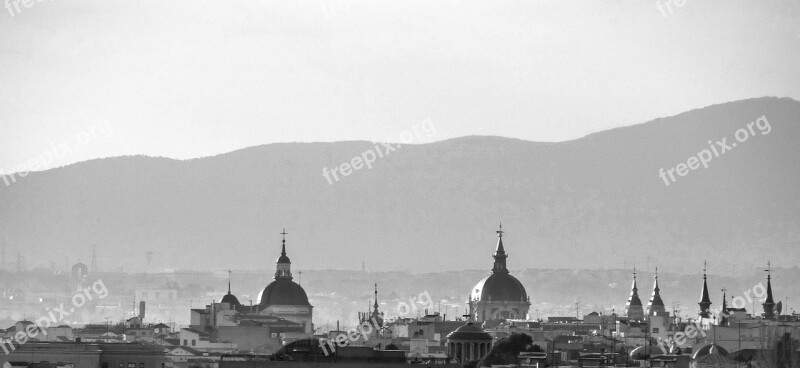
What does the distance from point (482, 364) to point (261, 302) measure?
80.6m

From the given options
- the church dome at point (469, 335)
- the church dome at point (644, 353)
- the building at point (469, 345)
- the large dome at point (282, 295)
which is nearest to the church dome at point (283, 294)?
the large dome at point (282, 295)

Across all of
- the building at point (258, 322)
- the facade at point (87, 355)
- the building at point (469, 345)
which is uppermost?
the building at point (258, 322)

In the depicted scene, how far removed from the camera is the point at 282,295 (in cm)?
17925

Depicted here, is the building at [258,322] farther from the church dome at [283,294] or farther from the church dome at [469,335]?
the church dome at [469,335]

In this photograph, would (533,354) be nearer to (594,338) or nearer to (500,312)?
(594,338)

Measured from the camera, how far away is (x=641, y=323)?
16788 cm

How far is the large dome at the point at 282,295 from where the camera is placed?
178375mm

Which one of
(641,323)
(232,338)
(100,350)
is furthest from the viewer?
(641,323)

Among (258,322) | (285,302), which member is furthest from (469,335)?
(285,302)

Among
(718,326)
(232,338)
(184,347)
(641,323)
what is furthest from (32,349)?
(641,323)

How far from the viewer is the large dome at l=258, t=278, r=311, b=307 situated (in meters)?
178

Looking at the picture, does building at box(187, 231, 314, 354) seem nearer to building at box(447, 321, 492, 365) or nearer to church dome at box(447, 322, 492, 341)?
church dome at box(447, 322, 492, 341)

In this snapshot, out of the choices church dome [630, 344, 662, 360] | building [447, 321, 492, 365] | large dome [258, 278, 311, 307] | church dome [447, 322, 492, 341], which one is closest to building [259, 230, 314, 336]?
large dome [258, 278, 311, 307]

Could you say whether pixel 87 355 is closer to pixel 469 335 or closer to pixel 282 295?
pixel 469 335
